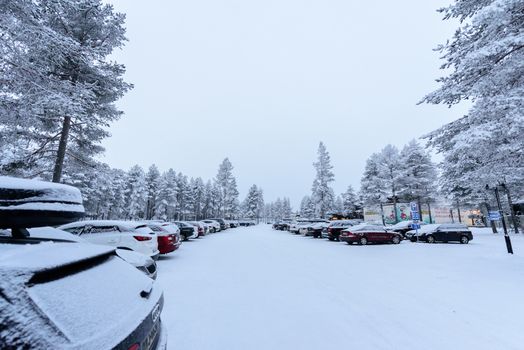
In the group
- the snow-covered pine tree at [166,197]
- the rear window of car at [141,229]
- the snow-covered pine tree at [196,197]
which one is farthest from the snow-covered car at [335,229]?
the snow-covered pine tree at [196,197]

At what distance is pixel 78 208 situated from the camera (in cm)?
225

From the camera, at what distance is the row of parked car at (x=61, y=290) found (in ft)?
3.89

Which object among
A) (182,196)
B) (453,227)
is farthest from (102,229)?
(182,196)

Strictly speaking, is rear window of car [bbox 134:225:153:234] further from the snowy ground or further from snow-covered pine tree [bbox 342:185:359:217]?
snow-covered pine tree [bbox 342:185:359:217]

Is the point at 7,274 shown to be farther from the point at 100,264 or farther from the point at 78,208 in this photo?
the point at 78,208

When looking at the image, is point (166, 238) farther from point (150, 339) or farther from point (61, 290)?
point (61, 290)

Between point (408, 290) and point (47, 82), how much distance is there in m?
13.2

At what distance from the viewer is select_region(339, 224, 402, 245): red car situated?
18.6 meters

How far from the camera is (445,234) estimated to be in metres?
19.8

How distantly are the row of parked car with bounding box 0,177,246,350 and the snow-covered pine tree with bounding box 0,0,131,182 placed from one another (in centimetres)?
788

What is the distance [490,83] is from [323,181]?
42777 millimetres

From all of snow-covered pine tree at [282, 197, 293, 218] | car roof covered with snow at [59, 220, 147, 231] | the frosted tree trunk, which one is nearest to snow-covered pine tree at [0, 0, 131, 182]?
the frosted tree trunk

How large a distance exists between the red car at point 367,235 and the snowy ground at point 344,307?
9.05 m

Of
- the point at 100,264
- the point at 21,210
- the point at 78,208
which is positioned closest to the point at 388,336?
the point at 100,264
